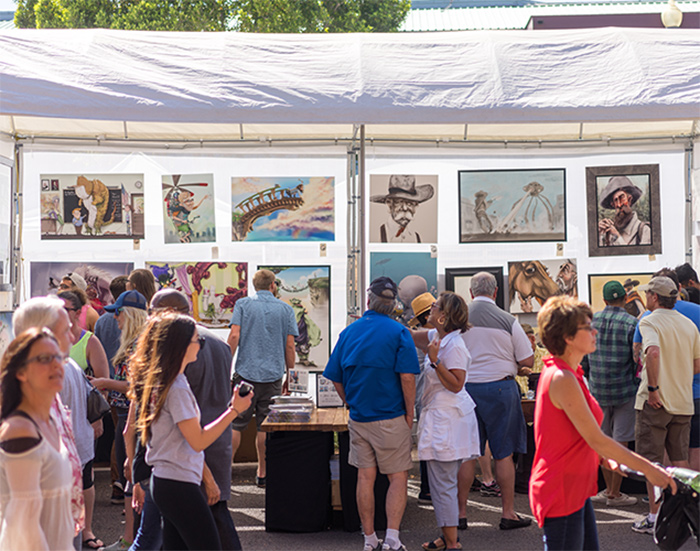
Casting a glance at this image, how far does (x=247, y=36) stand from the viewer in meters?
6.44

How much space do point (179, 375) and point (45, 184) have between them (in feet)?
15.1

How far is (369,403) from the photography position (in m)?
4.77

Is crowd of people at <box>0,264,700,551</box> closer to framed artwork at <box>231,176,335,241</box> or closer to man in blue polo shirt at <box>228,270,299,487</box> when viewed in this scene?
man in blue polo shirt at <box>228,270,299,487</box>

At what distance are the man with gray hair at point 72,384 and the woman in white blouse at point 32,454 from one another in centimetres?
37

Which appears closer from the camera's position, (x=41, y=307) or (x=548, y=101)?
(x=41, y=307)

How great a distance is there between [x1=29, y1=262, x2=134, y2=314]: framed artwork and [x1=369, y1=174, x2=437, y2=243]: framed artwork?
2386mm

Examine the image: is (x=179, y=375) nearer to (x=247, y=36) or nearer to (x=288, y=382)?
(x=288, y=382)

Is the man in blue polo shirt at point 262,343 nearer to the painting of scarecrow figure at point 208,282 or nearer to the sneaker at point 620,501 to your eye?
the painting of scarecrow figure at point 208,282

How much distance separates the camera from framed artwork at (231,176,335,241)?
7.17 m

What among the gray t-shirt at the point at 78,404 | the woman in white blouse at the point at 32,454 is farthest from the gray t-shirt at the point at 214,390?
the woman in white blouse at the point at 32,454

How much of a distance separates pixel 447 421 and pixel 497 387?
2.31 ft

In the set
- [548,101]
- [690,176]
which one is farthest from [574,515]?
[690,176]

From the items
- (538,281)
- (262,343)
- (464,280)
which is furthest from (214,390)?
(538,281)

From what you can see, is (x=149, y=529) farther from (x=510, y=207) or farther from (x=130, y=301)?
(x=510, y=207)
